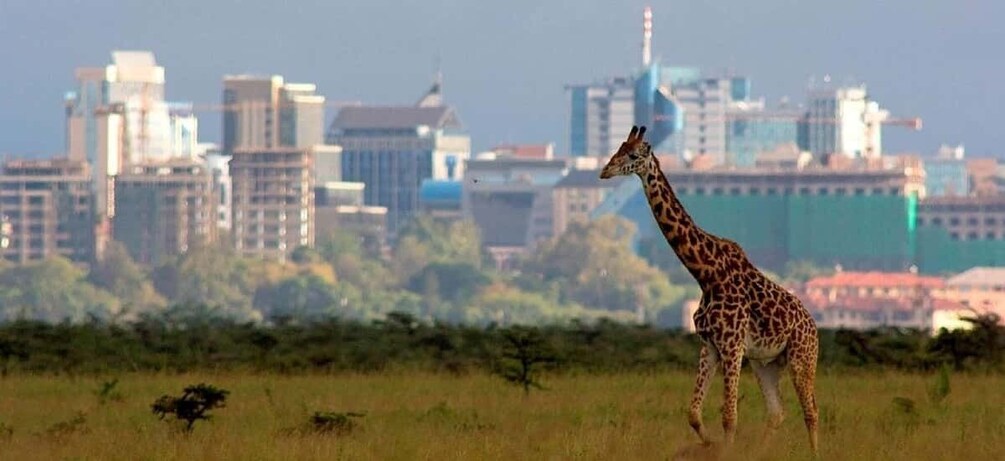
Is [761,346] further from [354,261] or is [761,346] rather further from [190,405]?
[354,261]

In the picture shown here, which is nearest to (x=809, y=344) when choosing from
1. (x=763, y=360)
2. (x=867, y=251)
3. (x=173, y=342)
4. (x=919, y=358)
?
(x=763, y=360)

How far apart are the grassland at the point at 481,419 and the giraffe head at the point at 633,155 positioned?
161 cm

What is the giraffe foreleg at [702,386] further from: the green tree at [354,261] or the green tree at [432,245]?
the green tree at [432,245]

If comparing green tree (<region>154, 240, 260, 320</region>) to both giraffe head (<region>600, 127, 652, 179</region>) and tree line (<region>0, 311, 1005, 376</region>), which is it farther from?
giraffe head (<region>600, 127, 652, 179</region>)

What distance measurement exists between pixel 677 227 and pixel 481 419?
→ 420cm

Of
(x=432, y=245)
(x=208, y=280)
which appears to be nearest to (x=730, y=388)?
(x=208, y=280)

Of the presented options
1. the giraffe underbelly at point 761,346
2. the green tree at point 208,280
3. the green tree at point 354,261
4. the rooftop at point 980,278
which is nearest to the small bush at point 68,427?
the giraffe underbelly at point 761,346

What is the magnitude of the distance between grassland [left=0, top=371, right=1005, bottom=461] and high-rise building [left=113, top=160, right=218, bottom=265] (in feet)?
507

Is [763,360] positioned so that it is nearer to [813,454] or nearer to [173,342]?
[813,454]

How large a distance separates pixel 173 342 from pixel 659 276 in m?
140

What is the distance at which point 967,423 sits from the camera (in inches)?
825

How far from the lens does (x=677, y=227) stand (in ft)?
59.2

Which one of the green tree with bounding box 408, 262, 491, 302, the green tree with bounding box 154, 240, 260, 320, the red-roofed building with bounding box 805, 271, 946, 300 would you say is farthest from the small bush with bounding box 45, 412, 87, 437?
the green tree with bounding box 408, 262, 491, 302

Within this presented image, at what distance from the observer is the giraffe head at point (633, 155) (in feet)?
57.8
